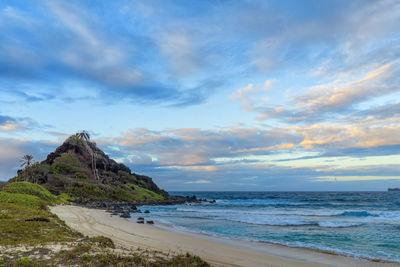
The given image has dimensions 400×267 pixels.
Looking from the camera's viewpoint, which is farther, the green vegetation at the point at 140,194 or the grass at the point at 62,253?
the green vegetation at the point at 140,194

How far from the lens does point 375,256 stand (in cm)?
1672

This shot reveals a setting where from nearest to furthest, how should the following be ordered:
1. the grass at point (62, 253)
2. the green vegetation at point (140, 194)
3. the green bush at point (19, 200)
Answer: the grass at point (62, 253), the green bush at point (19, 200), the green vegetation at point (140, 194)

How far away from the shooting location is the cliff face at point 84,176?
73188 mm

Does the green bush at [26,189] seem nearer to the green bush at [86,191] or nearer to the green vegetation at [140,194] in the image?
the green bush at [86,191]

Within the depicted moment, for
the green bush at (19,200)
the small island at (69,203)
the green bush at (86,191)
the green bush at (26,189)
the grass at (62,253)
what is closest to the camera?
the grass at (62,253)

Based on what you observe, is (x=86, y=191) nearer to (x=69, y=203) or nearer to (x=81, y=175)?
(x=81, y=175)

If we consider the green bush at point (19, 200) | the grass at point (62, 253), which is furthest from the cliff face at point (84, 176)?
the grass at point (62, 253)

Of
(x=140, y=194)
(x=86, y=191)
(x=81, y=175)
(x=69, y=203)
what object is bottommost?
(x=140, y=194)

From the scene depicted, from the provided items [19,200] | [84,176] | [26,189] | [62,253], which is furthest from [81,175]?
[62,253]

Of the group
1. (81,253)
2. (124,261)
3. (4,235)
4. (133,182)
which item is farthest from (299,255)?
(133,182)

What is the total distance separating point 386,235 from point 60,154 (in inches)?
3932

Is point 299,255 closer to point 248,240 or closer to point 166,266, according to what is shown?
point 248,240

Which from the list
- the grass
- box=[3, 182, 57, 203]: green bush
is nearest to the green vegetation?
box=[3, 182, 57, 203]: green bush

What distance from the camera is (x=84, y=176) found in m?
85.0
